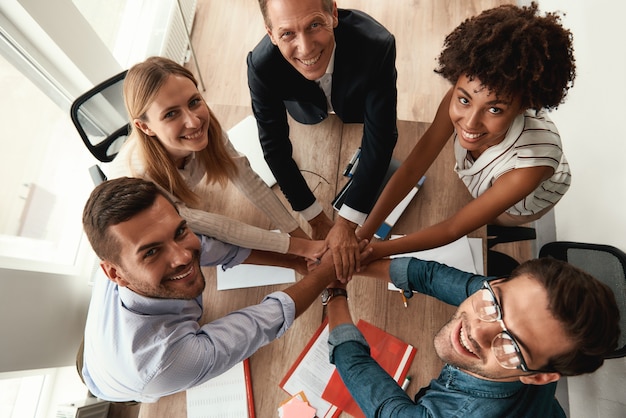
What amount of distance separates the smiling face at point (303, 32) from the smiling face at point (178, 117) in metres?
0.35

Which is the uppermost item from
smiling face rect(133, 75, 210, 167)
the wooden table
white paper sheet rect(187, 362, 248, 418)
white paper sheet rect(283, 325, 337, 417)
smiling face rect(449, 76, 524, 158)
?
smiling face rect(449, 76, 524, 158)

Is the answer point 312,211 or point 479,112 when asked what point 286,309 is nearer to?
point 312,211

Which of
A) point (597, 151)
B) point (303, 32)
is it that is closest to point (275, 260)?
point (303, 32)

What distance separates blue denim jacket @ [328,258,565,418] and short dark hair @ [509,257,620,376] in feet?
0.59

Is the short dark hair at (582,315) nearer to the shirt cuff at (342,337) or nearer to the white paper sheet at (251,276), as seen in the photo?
the shirt cuff at (342,337)

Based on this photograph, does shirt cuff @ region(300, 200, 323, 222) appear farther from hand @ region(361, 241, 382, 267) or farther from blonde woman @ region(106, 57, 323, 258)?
hand @ region(361, 241, 382, 267)

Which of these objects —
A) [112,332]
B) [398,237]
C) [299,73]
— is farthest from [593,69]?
[112,332]

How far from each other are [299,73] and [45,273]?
1.31 meters

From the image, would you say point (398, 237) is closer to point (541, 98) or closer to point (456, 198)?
point (456, 198)

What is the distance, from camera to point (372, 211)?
1564mm

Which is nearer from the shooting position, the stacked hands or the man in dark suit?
the man in dark suit

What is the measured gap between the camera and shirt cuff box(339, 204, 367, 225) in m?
1.57

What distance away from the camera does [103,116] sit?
1807 millimetres

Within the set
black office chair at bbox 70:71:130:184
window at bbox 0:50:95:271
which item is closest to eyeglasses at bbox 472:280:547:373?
black office chair at bbox 70:71:130:184
